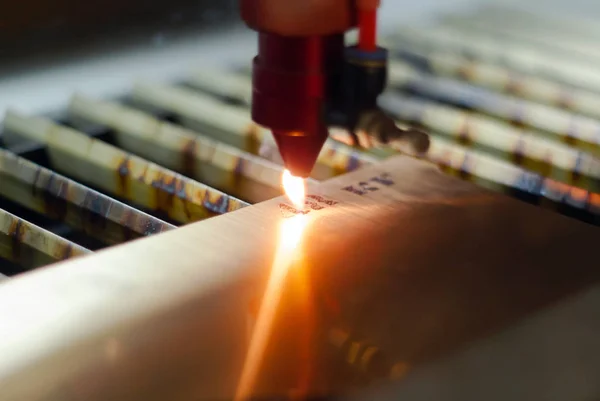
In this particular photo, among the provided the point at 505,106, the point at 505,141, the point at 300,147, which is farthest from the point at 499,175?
the point at 300,147

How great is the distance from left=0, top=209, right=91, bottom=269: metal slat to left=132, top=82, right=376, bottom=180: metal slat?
11.5 inches

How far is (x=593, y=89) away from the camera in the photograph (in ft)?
3.86

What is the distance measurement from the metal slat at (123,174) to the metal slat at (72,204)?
0.06 meters

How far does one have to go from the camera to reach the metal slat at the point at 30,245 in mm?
729

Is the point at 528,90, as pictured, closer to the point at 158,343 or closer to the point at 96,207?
the point at 96,207

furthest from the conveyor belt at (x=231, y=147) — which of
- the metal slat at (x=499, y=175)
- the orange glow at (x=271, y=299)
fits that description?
the orange glow at (x=271, y=299)

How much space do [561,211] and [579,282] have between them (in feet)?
0.66

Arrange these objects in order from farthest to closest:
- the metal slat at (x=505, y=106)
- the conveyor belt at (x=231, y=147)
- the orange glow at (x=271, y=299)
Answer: the metal slat at (x=505, y=106), the conveyor belt at (x=231, y=147), the orange glow at (x=271, y=299)

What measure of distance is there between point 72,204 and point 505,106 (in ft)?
1.83

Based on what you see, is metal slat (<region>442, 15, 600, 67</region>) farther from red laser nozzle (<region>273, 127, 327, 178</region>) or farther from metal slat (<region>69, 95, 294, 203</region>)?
red laser nozzle (<region>273, 127, 327, 178</region>)

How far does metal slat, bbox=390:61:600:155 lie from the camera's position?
102 cm

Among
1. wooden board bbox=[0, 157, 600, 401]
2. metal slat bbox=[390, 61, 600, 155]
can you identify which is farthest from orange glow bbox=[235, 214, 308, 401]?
metal slat bbox=[390, 61, 600, 155]

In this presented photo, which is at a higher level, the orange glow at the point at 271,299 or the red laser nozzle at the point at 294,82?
→ the red laser nozzle at the point at 294,82

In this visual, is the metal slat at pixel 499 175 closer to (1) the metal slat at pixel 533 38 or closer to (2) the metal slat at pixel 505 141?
(2) the metal slat at pixel 505 141
